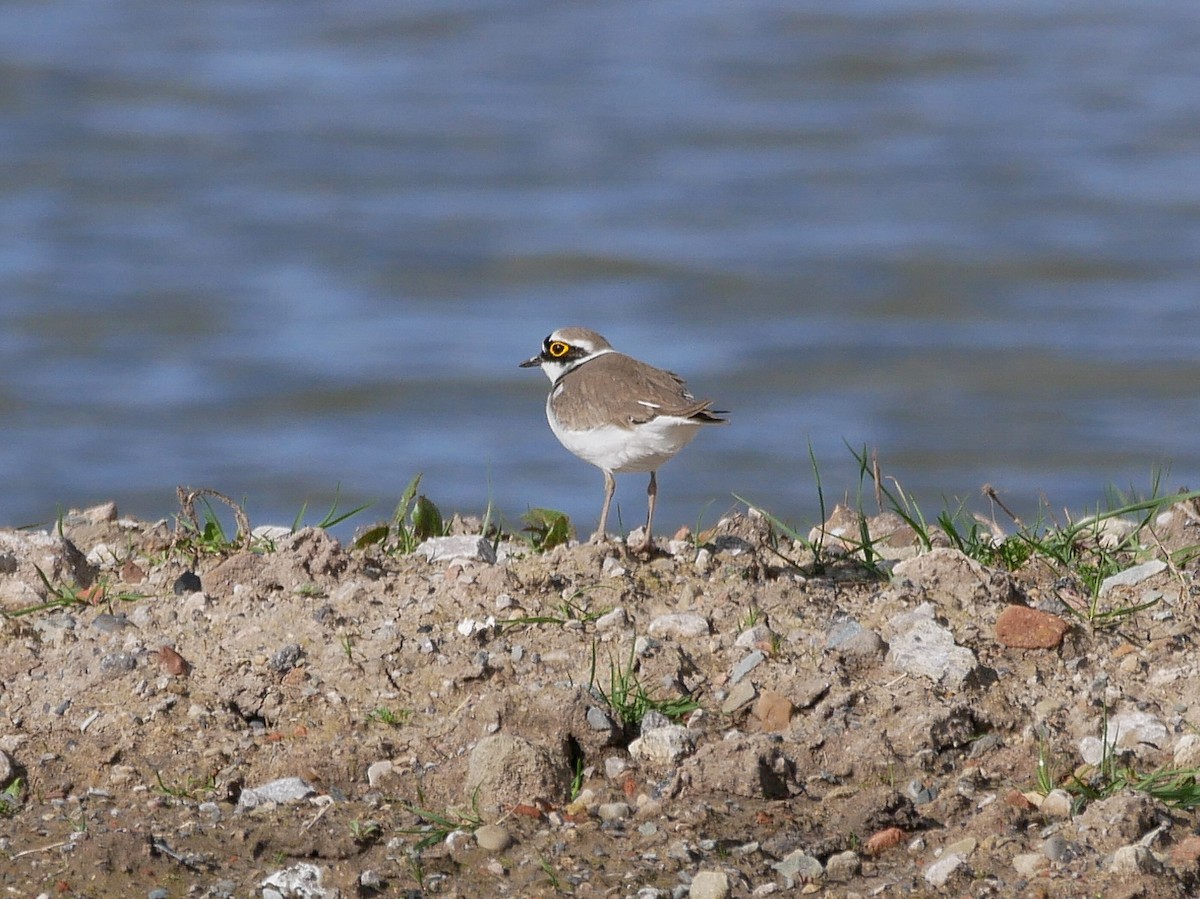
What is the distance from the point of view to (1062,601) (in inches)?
188

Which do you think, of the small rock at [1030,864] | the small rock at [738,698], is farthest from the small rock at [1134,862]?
the small rock at [738,698]

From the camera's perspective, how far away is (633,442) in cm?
546

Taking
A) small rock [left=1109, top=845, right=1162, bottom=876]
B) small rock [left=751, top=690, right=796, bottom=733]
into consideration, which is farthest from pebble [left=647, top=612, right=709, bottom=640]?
small rock [left=1109, top=845, right=1162, bottom=876]

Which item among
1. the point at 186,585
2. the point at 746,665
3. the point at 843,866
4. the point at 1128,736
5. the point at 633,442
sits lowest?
the point at 843,866

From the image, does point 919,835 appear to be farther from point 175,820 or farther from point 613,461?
point 613,461

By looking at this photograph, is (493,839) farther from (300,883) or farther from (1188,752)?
(1188,752)

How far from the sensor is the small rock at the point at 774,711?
423 centimetres

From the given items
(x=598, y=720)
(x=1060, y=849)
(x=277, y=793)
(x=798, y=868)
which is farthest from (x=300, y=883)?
(x=1060, y=849)

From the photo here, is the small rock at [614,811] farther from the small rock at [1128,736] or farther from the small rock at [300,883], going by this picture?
the small rock at [1128,736]

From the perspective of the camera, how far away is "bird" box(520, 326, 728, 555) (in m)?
5.36

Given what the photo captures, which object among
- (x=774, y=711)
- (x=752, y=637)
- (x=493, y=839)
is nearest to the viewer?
(x=493, y=839)

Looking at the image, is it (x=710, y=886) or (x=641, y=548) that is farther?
(x=641, y=548)

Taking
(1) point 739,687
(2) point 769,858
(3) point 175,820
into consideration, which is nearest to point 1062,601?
(1) point 739,687

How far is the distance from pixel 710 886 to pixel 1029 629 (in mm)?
1358
